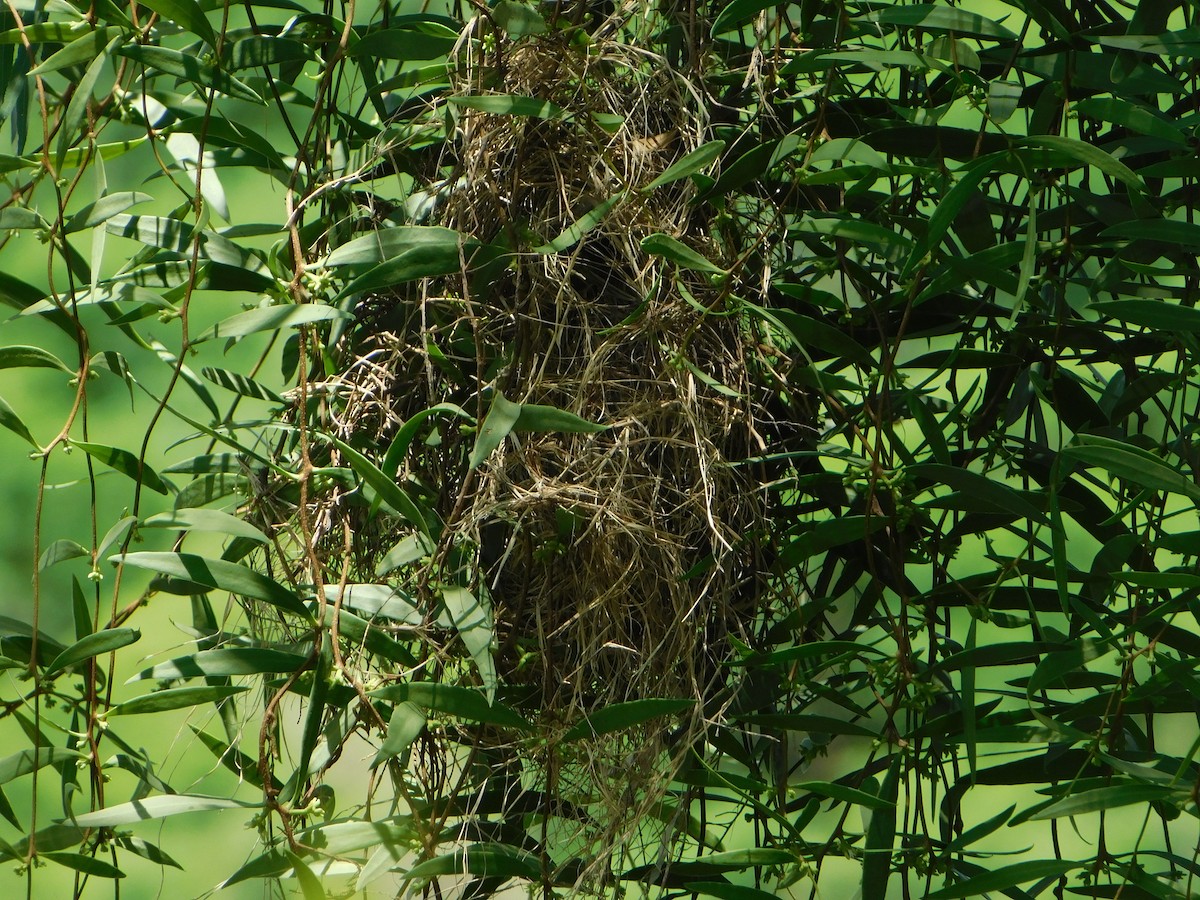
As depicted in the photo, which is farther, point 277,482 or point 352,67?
point 352,67

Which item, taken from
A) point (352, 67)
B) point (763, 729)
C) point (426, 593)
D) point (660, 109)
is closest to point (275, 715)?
point (426, 593)

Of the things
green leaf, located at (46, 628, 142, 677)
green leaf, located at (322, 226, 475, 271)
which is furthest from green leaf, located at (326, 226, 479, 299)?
green leaf, located at (46, 628, 142, 677)

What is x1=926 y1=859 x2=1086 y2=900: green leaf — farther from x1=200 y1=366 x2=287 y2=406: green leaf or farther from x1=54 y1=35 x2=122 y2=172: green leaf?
x1=54 y1=35 x2=122 y2=172: green leaf

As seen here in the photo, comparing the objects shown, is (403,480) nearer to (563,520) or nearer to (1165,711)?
(563,520)

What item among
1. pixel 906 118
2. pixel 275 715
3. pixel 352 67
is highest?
pixel 352 67

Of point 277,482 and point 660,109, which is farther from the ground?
point 660,109

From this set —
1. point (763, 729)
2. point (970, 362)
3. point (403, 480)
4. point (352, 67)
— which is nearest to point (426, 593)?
point (403, 480)
